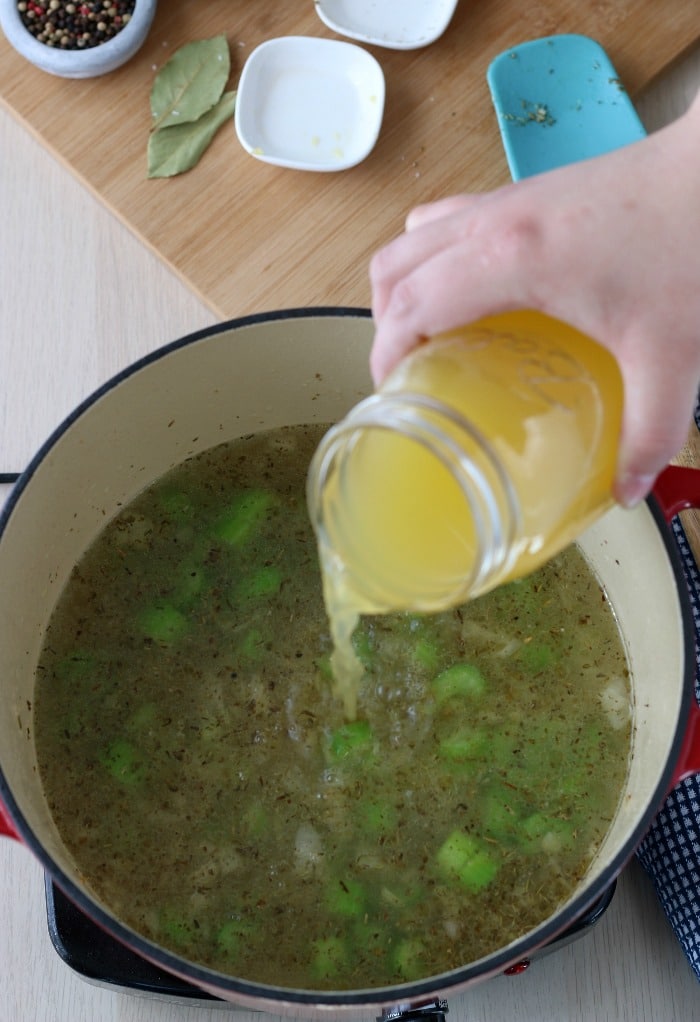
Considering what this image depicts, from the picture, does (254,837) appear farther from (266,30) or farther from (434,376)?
(266,30)

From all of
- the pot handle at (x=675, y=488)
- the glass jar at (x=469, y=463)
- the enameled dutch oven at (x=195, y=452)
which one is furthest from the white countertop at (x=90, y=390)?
the glass jar at (x=469, y=463)

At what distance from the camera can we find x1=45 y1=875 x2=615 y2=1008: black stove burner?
0.91 meters

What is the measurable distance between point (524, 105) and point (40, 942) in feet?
3.24

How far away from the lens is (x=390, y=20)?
1246 millimetres

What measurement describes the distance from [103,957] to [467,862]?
1.03 ft

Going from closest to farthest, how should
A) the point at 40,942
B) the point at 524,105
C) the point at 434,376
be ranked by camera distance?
the point at 434,376 < the point at 40,942 < the point at 524,105

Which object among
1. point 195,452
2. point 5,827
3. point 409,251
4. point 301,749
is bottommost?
point 301,749

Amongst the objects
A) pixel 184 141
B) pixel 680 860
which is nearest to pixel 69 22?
pixel 184 141

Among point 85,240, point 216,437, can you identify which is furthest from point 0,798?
point 85,240

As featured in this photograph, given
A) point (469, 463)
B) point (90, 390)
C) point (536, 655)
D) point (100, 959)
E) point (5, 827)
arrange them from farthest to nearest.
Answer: point (90, 390) < point (536, 655) < point (100, 959) < point (5, 827) < point (469, 463)

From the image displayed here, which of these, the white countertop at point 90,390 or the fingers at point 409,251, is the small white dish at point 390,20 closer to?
the white countertop at point 90,390

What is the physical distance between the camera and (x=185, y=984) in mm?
914

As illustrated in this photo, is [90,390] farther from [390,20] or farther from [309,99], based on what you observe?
[390,20]

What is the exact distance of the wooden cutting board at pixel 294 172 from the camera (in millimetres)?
1176
